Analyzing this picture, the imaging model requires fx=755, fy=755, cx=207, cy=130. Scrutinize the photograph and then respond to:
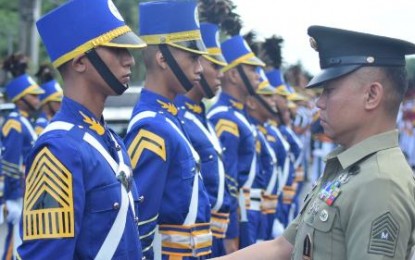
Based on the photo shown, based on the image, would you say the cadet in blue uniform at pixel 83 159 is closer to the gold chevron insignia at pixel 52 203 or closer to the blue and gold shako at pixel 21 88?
the gold chevron insignia at pixel 52 203

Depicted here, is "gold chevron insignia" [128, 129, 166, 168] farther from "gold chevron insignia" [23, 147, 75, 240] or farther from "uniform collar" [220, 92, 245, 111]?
"uniform collar" [220, 92, 245, 111]

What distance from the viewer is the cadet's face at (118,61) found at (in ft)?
11.4

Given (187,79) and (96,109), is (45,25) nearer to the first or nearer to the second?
(96,109)

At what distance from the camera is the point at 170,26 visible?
4938mm

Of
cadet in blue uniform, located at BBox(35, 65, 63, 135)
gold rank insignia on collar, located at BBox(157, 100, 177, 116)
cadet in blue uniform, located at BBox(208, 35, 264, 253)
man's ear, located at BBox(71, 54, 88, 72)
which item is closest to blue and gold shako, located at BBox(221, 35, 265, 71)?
cadet in blue uniform, located at BBox(208, 35, 264, 253)

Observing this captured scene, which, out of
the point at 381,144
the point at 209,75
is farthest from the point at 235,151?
the point at 381,144

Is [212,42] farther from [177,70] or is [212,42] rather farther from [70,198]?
[70,198]

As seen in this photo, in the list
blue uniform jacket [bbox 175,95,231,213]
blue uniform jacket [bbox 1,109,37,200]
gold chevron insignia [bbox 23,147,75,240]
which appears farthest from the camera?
blue uniform jacket [bbox 1,109,37,200]

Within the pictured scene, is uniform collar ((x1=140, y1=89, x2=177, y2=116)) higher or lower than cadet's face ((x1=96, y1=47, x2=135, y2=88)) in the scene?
lower

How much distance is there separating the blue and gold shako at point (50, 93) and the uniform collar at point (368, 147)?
7.70 metres

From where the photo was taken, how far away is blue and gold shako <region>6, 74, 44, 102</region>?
31.6ft

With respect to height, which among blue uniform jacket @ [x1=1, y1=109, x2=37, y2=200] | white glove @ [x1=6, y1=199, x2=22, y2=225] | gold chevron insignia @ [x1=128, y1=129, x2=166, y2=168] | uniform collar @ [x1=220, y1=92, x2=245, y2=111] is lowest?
white glove @ [x1=6, y1=199, x2=22, y2=225]

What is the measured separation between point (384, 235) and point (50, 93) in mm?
8229

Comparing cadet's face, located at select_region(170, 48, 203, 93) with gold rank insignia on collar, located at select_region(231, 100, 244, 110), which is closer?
cadet's face, located at select_region(170, 48, 203, 93)
